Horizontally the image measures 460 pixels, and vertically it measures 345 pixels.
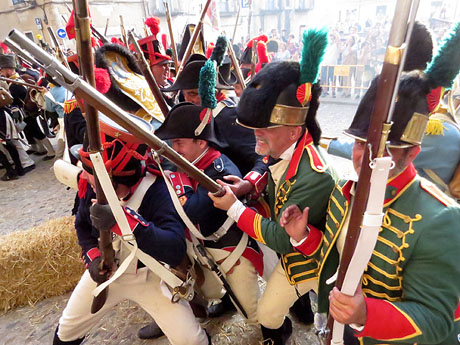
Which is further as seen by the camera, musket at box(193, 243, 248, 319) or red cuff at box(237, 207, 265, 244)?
musket at box(193, 243, 248, 319)

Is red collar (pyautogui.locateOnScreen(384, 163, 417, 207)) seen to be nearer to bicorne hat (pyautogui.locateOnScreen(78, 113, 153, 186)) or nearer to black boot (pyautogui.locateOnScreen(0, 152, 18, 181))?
bicorne hat (pyautogui.locateOnScreen(78, 113, 153, 186))

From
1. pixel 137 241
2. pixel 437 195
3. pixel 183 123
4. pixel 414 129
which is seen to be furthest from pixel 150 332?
pixel 414 129

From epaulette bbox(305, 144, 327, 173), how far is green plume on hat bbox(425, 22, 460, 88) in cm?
76

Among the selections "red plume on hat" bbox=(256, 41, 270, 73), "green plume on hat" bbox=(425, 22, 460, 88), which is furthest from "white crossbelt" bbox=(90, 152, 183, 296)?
"red plume on hat" bbox=(256, 41, 270, 73)

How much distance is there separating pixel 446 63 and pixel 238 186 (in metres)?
1.37

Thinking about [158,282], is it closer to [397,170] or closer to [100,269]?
[100,269]

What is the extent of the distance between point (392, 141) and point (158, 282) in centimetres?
171

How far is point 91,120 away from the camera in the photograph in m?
1.37

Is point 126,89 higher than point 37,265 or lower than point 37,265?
higher

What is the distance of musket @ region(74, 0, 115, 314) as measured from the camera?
1.13 metres

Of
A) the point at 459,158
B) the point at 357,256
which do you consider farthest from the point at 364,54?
the point at 357,256

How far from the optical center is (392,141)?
3.80ft

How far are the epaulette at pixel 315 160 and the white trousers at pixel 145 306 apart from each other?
4.10 ft

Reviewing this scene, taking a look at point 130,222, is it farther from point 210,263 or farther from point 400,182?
point 400,182
